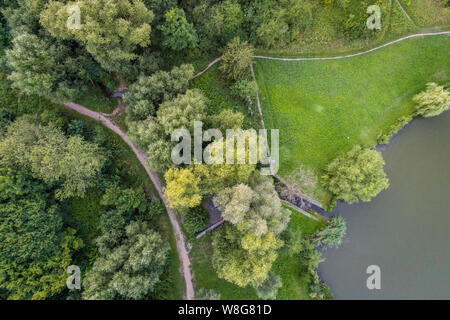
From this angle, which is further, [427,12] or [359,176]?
→ [427,12]

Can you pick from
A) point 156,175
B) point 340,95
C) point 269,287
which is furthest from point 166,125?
point 340,95

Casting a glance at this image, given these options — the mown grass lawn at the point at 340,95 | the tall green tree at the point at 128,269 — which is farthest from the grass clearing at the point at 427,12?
the tall green tree at the point at 128,269

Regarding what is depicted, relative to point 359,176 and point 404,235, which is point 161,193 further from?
point 404,235

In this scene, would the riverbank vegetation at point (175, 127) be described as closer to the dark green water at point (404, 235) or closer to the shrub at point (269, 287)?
the shrub at point (269, 287)

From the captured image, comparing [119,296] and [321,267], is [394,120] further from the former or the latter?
[119,296]

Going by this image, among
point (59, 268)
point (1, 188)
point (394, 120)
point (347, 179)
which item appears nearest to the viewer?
point (1, 188)

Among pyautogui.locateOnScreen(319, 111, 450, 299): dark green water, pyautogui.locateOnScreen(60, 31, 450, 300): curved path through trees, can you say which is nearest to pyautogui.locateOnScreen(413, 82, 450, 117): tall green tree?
pyautogui.locateOnScreen(319, 111, 450, 299): dark green water
